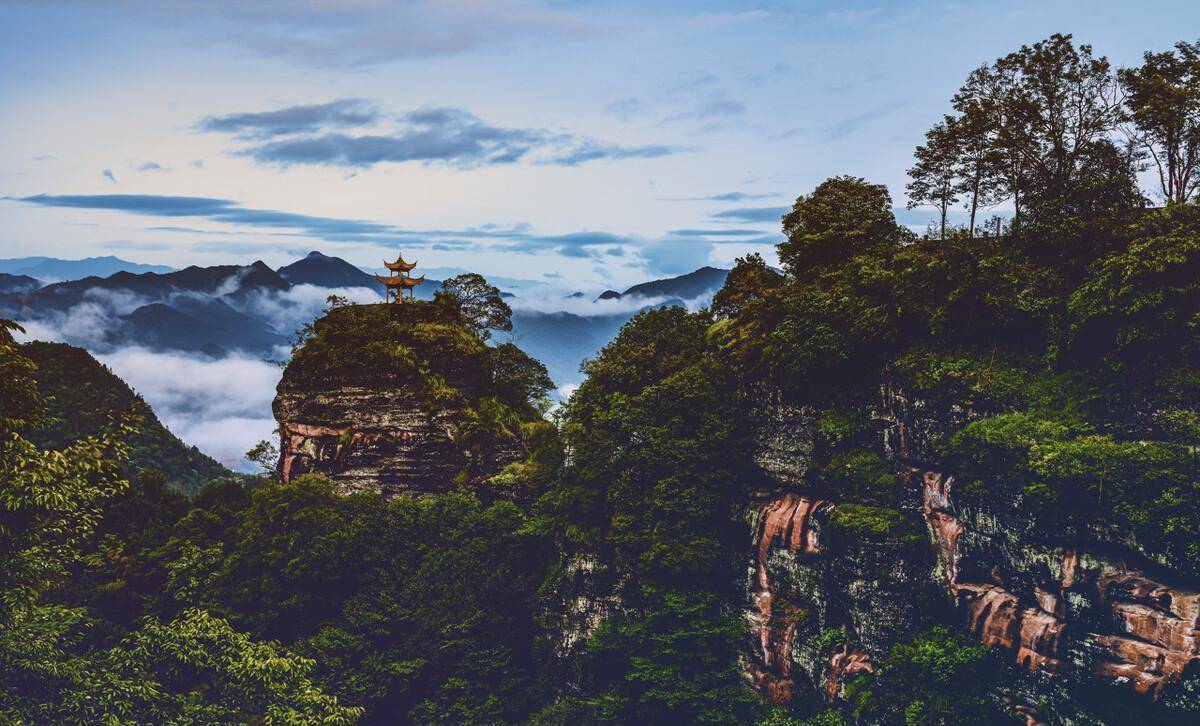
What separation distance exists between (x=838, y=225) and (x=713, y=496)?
13156 mm

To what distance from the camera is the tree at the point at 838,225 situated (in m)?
34.7

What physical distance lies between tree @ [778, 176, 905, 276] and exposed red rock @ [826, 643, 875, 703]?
624 inches

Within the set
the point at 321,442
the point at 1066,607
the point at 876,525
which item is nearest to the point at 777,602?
the point at 876,525

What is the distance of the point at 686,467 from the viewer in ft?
107

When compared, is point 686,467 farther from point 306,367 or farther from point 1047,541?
point 306,367

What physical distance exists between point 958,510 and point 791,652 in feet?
26.9

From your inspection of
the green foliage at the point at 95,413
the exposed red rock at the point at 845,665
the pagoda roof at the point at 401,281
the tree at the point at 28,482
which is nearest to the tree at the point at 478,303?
the pagoda roof at the point at 401,281

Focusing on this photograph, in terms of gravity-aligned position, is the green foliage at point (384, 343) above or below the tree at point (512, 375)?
above

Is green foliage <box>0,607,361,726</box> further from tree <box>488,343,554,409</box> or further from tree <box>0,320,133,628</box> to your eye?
tree <box>488,343,554,409</box>

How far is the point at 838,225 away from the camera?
3478 centimetres


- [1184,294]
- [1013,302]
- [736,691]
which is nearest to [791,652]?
[736,691]

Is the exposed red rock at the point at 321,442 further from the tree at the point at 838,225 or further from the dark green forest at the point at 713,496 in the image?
the tree at the point at 838,225

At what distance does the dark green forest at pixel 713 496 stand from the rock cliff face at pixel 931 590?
0.40 meters

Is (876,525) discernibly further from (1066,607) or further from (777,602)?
(1066,607)
